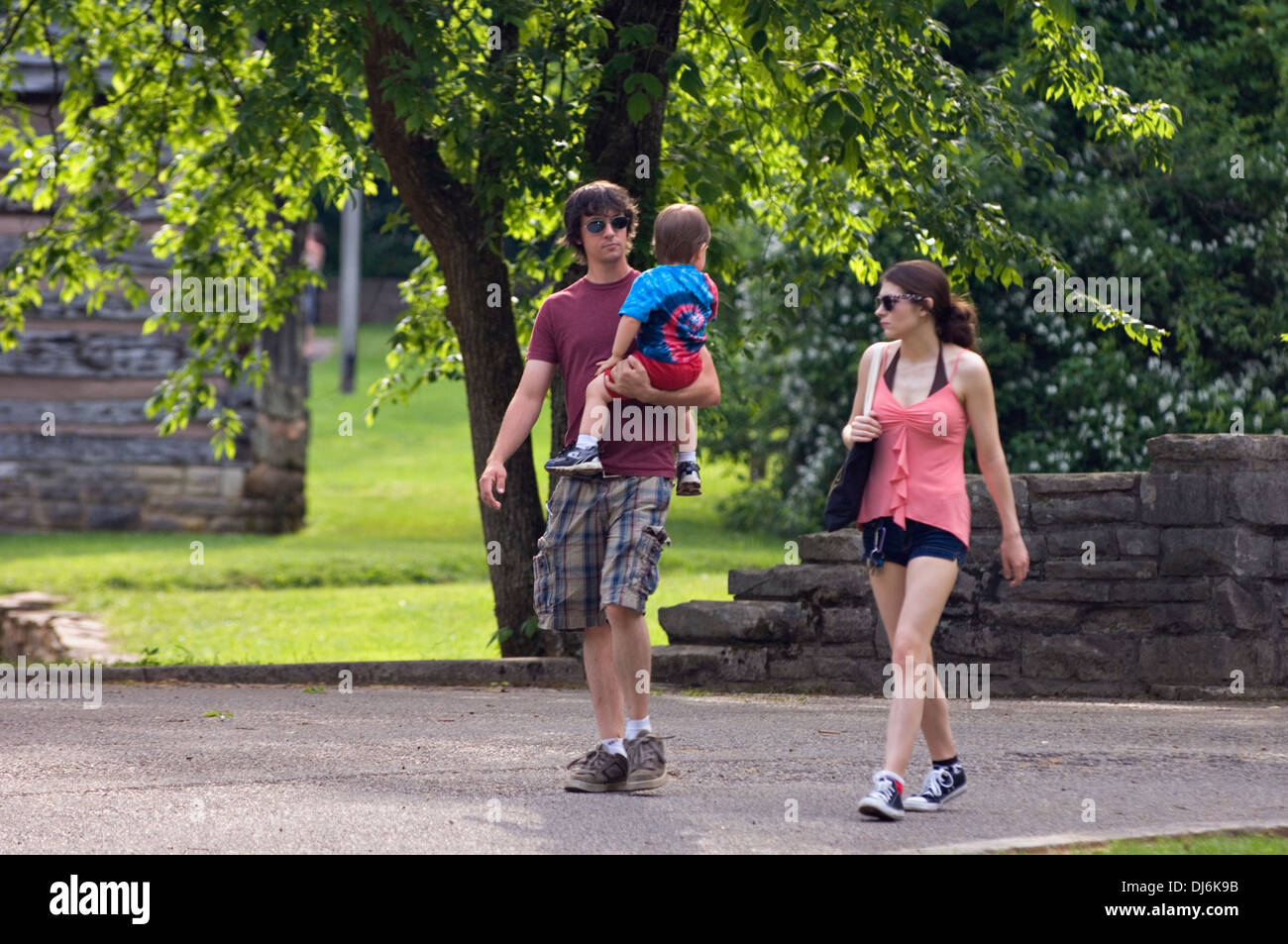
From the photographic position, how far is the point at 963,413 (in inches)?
207

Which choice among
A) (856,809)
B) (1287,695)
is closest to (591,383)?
(856,809)

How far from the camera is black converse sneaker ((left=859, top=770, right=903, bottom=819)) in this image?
5043 millimetres

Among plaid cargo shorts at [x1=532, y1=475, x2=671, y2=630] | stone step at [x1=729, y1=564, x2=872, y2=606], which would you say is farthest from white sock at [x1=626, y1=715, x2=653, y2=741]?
stone step at [x1=729, y1=564, x2=872, y2=606]

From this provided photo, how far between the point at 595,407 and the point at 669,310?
403 millimetres

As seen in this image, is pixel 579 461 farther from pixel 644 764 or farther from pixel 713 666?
pixel 713 666

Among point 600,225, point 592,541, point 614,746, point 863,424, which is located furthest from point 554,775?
point 600,225

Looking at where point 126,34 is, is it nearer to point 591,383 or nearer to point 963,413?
point 591,383

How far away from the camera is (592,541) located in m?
5.59

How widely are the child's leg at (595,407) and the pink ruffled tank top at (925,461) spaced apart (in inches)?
35.6

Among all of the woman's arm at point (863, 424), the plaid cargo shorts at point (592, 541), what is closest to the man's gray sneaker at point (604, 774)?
the plaid cargo shorts at point (592, 541)

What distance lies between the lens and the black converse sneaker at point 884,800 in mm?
5043

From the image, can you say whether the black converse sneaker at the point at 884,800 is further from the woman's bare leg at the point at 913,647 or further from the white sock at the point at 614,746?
the white sock at the point at 614,746

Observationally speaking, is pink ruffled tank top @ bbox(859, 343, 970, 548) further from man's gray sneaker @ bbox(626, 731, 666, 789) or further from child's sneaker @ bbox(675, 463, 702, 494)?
man's gray sneaker @ bbox(626, 731, 666, 789)
